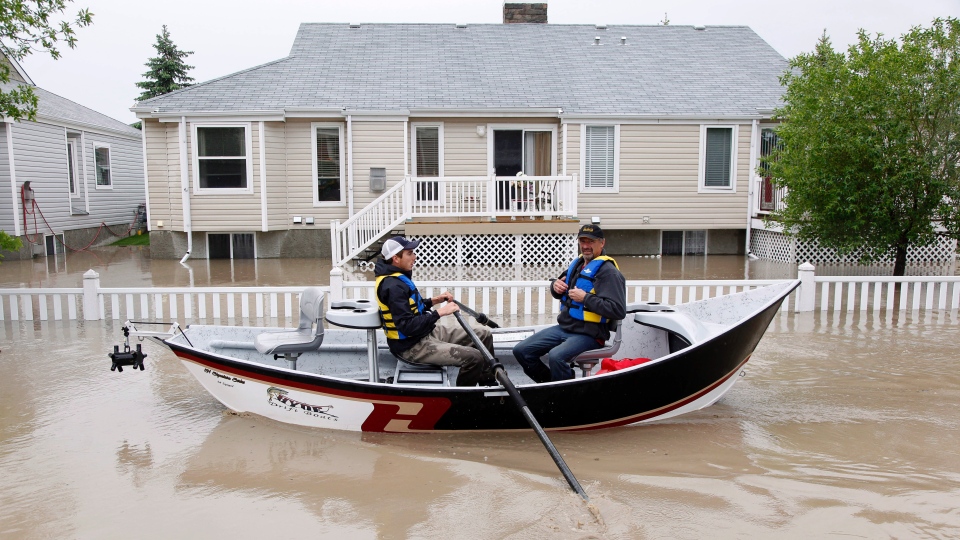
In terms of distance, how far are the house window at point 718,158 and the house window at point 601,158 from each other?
2098mm

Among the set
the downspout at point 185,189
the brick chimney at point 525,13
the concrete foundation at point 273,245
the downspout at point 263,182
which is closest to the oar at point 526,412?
the downspout at point 263,182

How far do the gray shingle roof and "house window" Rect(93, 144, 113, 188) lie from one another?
21.6 ft

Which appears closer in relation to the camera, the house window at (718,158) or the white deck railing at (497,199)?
the white deck railing at (497,199)

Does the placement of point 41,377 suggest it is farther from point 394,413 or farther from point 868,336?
point 868,336

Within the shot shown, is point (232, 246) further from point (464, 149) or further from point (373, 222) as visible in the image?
point (464, 149)

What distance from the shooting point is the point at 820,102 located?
42.0 feet

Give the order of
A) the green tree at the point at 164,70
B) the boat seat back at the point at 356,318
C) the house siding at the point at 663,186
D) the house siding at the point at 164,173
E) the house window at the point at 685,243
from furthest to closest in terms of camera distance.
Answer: the green tree at the point at 164,70, the house window at the point at 685,243, the house siding at the point at 663,186, the house siding at the point at 164,173, the boat seat back at the point at 356,318

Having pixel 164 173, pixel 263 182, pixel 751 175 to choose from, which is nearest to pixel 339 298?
pixel 263 182

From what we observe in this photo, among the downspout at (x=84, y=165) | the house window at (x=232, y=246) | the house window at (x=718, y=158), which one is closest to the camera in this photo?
the house window at (x=718, y=158)

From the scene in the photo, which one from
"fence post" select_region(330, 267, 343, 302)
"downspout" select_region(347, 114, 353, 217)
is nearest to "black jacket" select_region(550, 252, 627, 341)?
"fence post" select_region(330, 267, 343, 302)

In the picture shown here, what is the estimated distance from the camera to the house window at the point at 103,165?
74.9 feet

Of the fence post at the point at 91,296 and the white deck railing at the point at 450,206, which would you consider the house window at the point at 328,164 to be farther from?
the fence post at the point at 91,296

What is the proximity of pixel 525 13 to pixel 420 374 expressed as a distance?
19.6m

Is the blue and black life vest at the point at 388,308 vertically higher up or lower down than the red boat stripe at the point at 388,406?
higher up
